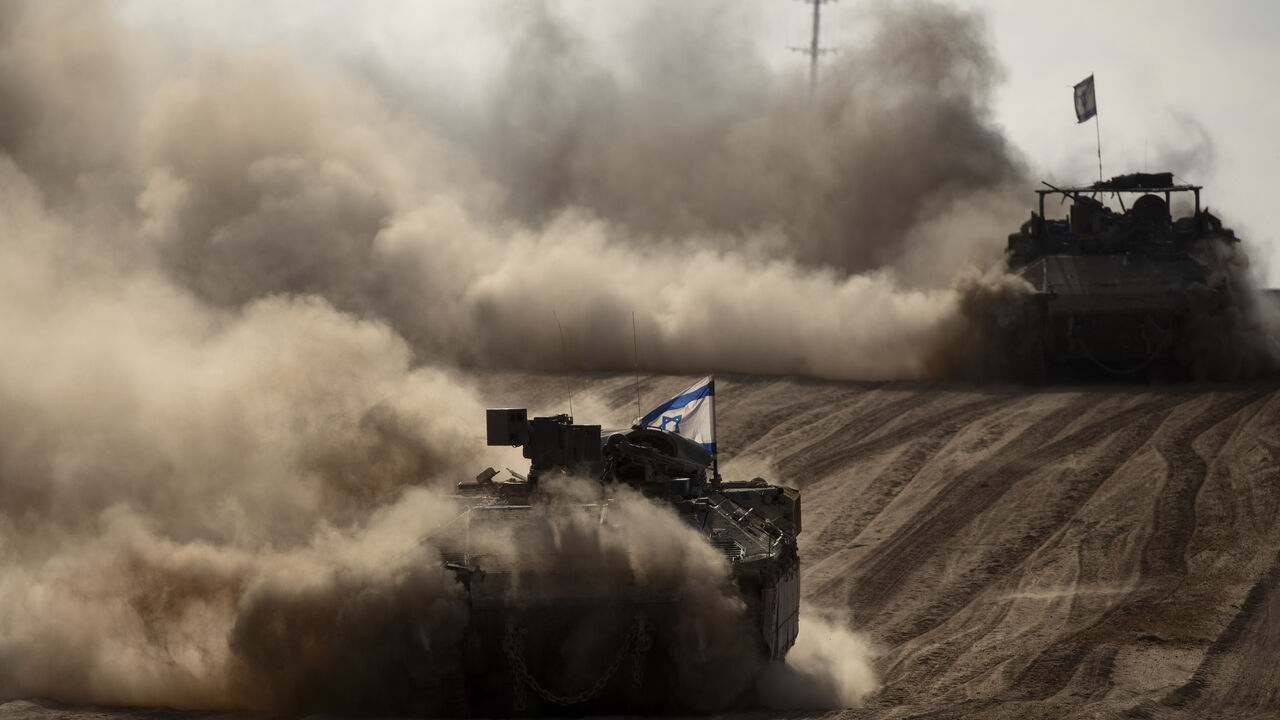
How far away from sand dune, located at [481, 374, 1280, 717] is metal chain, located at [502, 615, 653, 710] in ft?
5.63

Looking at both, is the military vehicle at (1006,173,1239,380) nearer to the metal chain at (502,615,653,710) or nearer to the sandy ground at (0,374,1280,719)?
the sandy ground at (0,374,1280,719)

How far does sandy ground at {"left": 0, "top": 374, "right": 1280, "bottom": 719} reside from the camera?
12773mm

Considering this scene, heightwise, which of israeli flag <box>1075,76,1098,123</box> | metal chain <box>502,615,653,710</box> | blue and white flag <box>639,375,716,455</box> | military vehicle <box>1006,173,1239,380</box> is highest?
israeli flag <box>1075,76,1098,123</box>

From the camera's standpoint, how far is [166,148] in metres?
35.2

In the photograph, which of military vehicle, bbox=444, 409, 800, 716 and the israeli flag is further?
the israeli flag

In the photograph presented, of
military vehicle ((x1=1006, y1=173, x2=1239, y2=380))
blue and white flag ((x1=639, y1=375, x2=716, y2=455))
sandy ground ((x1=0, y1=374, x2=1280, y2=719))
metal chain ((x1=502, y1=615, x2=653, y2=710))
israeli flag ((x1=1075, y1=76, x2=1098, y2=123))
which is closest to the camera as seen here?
metal chain ((x1=502, y1=615, x2=653, y2=710))

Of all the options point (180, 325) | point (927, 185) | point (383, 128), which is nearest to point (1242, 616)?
point (180, 325)

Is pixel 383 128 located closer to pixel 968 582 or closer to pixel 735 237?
pixel 735 237

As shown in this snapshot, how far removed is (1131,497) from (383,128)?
24154 mm

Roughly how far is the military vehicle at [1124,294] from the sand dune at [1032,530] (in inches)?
49.5

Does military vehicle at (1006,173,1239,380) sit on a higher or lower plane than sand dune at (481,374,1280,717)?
higher

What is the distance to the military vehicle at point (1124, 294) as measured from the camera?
2828 cm

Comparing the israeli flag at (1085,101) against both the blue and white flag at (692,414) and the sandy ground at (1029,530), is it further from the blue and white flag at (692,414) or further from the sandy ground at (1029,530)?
the blue and white flag at (692,414)

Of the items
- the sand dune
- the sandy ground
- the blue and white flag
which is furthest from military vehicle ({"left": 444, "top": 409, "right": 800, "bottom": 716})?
the blue and white flag
